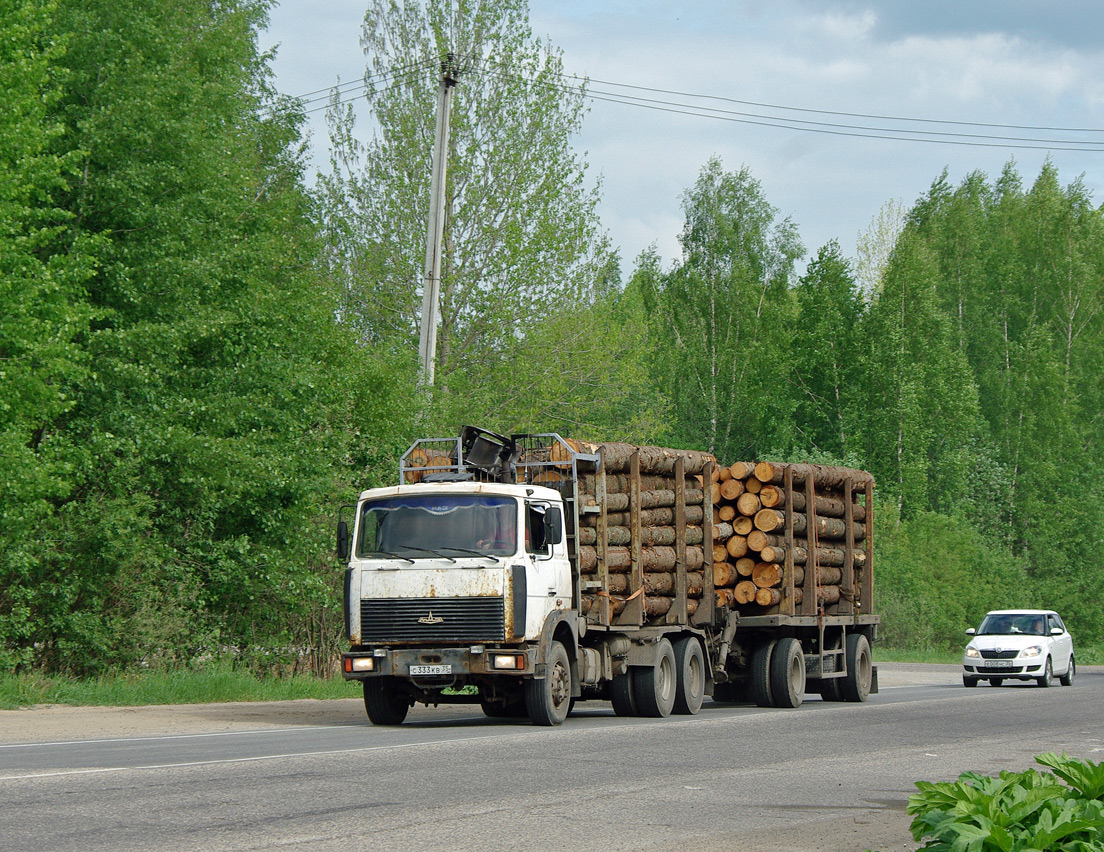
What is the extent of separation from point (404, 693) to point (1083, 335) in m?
55.2

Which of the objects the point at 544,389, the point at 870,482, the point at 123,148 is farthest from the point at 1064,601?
the point at 123,148

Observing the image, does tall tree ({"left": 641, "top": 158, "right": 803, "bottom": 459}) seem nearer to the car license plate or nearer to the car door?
the car door

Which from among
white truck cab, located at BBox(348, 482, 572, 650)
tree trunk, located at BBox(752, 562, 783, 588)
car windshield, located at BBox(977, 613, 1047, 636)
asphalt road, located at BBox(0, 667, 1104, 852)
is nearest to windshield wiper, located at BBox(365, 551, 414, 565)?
white truck cab, located at BBox(348, 482, 572, 650)

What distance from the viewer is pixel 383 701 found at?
1672cm

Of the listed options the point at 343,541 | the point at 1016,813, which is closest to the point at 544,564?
the point at 343,541

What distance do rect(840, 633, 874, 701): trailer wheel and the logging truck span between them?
0.04 meters

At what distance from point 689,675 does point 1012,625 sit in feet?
54.2

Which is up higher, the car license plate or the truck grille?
the truck grille

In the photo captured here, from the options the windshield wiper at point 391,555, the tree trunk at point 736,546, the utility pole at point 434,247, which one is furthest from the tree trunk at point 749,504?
the utility pole at point 434,247

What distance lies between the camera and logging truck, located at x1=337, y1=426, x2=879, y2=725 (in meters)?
15.8

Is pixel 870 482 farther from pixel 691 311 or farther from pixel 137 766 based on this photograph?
pixel 691 311

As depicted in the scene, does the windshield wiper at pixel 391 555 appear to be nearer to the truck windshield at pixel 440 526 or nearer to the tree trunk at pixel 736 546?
the truck windshield at pixel 440 526

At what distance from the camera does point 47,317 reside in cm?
2030

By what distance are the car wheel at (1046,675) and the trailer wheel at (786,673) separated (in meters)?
12.6
